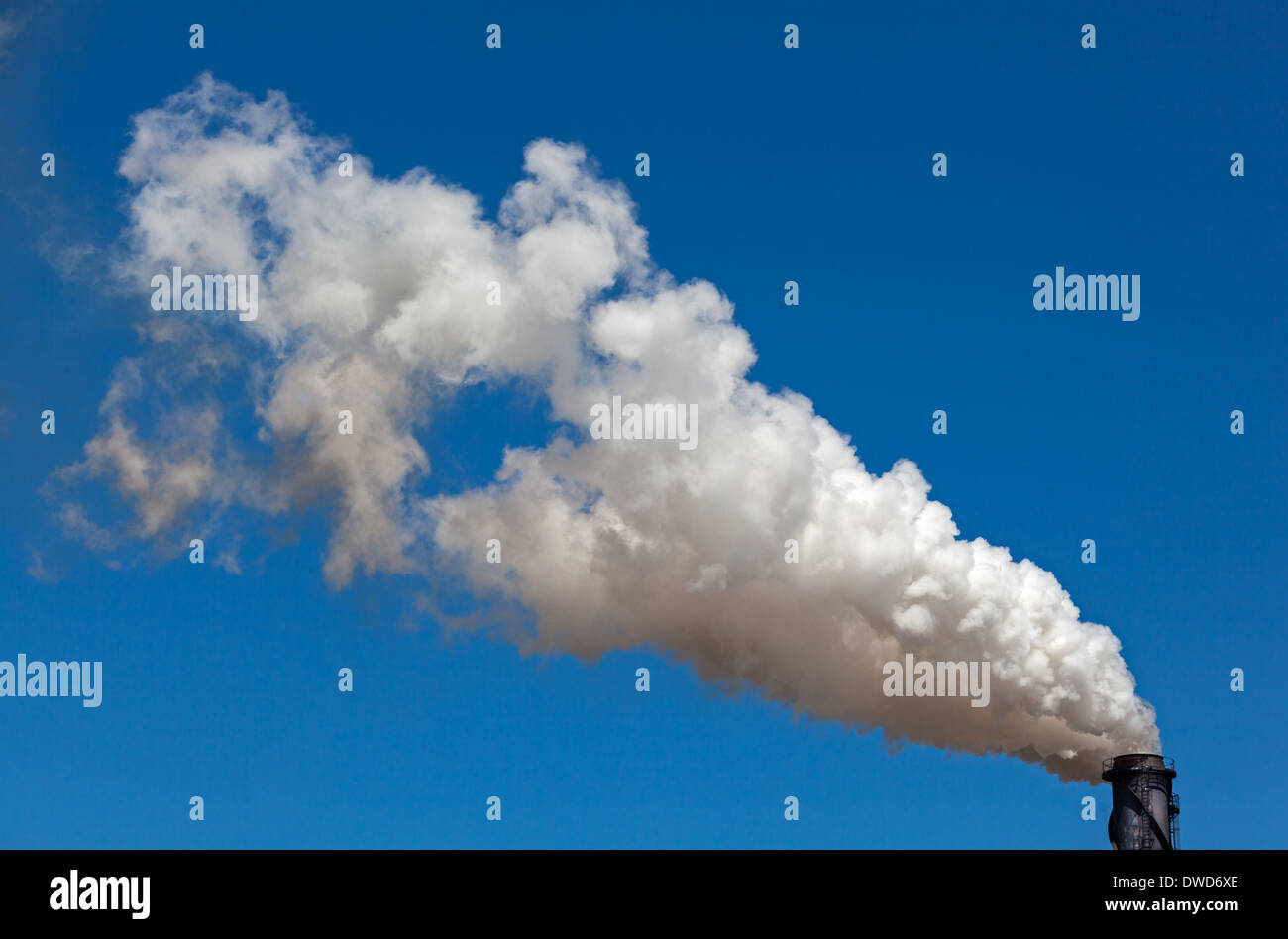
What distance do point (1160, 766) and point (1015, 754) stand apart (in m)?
11.8

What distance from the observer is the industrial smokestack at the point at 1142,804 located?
321ft

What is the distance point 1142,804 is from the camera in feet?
324

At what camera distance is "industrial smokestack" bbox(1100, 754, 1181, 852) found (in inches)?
3848
